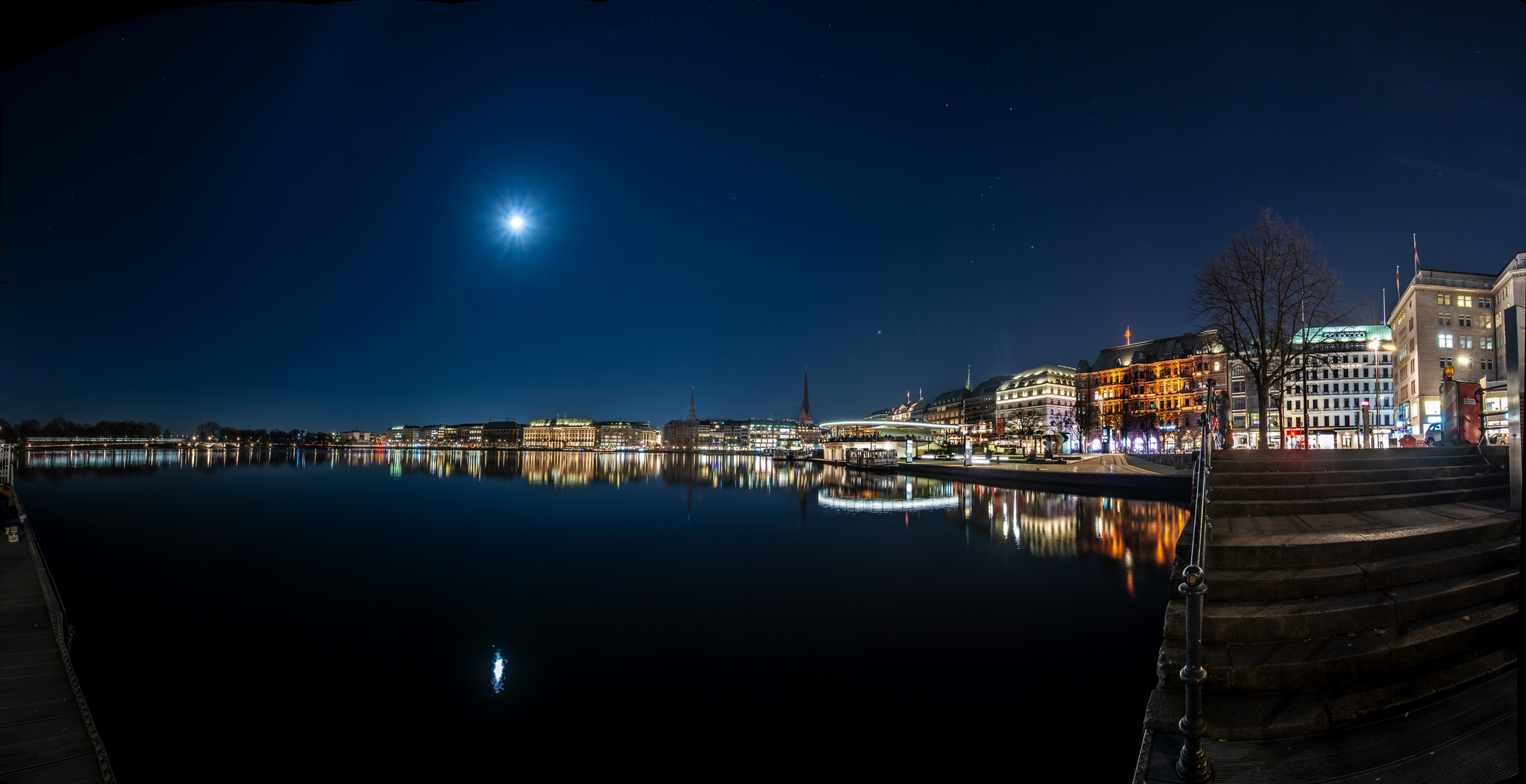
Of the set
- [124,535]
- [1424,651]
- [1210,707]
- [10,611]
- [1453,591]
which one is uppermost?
[1453,591]

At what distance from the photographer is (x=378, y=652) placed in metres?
9.99

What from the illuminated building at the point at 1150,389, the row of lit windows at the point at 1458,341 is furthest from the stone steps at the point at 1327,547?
the illuminated building at the point at 1150,389

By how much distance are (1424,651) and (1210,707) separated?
7.02ft

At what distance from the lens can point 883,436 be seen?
9112 centimetres

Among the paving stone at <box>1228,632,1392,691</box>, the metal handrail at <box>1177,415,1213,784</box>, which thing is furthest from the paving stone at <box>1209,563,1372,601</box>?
the metal handrail at <box>1177,415,1213,784</box>

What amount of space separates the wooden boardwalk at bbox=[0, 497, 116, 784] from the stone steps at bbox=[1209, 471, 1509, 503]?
14.1m

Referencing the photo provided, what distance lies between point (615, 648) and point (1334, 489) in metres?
12.3

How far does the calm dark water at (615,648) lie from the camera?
6.88 meters

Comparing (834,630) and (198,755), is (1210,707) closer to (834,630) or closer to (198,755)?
(834,630)

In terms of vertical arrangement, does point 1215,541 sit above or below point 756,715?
above

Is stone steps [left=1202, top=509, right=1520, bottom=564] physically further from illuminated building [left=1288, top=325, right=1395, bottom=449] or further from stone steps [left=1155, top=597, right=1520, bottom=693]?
illuminated building [left=1288, top=325, right=1395, bottom=449]

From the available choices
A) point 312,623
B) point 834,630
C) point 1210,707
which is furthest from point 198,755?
point 1210,707

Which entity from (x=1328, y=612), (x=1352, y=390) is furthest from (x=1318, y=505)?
(x=1352, y=390)

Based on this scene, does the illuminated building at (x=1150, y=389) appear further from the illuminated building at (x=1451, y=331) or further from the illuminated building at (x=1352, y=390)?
the illuminated building at (x=1451, y=331)
